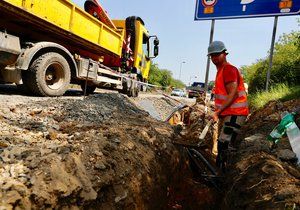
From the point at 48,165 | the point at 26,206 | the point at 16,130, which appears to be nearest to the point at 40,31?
the point at 16,130

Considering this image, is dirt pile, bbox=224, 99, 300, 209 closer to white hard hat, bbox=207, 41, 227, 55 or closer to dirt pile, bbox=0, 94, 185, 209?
dirt pile, bbox=0, 94, 185, 209

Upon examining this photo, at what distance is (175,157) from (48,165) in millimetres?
2761

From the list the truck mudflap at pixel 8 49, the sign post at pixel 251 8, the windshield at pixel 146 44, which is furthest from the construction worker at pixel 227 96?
the windshield at pixel 146 44

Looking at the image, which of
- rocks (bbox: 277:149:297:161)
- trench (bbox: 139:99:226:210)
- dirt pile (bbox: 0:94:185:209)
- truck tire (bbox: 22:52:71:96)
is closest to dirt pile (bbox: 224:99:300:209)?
rocks (bbox: 277:149:297:161)

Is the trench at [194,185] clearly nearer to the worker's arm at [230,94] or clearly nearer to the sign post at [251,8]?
the worker's arm at [230,94]

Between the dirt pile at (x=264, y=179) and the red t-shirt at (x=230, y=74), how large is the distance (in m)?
1.04

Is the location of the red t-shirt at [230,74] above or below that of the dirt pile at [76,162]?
above

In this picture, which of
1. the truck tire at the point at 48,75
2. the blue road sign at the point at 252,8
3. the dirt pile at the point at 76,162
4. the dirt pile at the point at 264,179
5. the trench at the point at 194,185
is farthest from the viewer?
the blue road sign at the point at 252,8

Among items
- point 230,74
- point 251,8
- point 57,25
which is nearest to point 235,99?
point 230,74

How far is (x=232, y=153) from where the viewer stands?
16.2 feet

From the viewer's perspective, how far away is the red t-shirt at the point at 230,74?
4.27 m

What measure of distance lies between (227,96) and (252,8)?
20.1 ft

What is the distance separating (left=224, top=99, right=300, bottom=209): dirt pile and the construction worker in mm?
378

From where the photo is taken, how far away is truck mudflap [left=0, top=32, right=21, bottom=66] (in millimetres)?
6625
